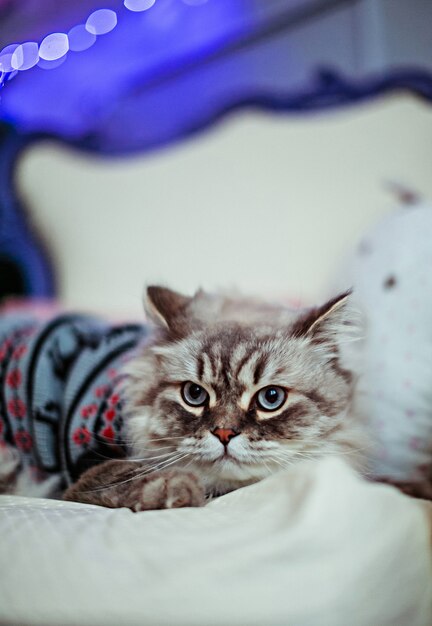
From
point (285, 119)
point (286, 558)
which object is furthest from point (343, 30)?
point (286, 558)

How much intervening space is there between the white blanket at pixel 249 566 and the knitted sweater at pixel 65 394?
35cm

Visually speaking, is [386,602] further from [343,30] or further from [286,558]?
[343,30]

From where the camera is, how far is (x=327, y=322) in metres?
1.01

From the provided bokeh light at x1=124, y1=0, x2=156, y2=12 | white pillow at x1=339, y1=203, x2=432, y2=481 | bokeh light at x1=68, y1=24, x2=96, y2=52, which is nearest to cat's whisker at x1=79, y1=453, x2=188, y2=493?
white pillow at x1=339, y1=203, x2=432, y2=481

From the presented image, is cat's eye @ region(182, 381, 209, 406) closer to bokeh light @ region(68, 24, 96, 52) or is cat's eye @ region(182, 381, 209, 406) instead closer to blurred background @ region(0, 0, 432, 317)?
blurred background @ region(0, 0, 432, 317)

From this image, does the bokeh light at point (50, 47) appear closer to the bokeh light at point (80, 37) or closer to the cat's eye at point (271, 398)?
the cat's eye at point (271, 398)

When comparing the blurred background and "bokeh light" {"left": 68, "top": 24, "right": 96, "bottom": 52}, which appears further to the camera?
"bokeh light" {"left": 68, "top": 24, "right": 96, "bottom": 52}

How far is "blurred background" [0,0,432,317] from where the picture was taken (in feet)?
6.52

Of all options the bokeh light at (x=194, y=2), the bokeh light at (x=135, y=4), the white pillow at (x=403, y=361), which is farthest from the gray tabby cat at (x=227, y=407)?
the bokeh light at (x=194, y=2)

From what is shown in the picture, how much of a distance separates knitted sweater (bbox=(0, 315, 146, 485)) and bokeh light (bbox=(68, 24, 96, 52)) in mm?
1938

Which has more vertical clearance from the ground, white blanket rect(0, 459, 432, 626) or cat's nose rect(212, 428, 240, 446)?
cat's nose rect(212, 428, 240, 446)

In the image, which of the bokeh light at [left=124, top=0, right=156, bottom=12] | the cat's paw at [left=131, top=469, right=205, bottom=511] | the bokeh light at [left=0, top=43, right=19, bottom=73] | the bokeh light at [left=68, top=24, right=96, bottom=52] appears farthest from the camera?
the bokeh light at [left=68, top=24, right=96, bottom=52]

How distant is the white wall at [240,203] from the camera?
1.97 m

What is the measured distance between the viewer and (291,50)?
2.82m
